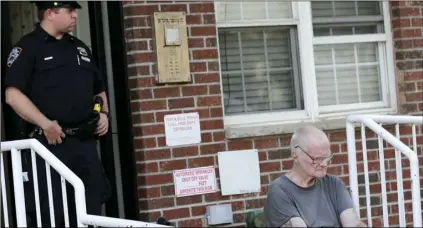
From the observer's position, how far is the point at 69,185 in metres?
4.47

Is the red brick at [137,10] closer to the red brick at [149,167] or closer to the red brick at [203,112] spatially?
the red brick at [203,112]

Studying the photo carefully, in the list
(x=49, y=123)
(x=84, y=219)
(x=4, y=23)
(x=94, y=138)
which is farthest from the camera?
(x=4, y=23)

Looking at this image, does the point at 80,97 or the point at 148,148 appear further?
the point at 148,148

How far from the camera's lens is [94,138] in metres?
4.72

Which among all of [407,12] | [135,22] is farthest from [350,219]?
[407,12]

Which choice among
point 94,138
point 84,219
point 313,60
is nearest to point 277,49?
point 313,60

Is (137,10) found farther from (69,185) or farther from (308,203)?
(308,203)

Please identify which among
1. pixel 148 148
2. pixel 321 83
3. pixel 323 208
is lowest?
pixel 323 208

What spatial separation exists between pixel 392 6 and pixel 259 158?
5.47 feet

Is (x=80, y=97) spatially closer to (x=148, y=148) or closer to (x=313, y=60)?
(x=148, y=148)

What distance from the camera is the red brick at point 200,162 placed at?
5176 millimetres

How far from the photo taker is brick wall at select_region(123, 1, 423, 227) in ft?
16.8

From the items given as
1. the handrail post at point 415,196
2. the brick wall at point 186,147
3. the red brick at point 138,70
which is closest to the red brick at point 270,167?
the brick wall at point 186,147

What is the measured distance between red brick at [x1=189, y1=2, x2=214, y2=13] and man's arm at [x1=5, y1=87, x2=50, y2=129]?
1.43 metres
